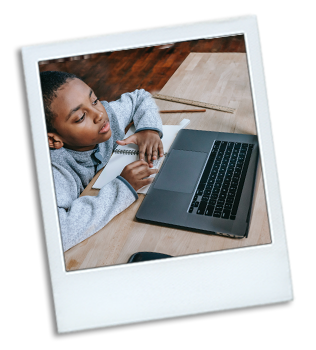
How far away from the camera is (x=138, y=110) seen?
81 cm

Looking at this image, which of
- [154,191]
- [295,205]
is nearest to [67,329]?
[154,191]

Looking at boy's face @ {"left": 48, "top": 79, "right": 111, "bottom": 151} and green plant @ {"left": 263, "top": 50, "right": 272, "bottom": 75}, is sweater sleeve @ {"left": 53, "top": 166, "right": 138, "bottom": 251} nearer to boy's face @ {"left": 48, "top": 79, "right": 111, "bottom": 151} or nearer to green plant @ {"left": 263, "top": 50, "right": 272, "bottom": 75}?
boy's face @ {"left": 48, "top": 79, "right": 111, "bottom": 151}

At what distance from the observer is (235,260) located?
77cm

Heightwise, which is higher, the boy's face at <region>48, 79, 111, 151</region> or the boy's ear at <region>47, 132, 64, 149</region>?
the boy's face at <region>48, 79, 111, 151</region>

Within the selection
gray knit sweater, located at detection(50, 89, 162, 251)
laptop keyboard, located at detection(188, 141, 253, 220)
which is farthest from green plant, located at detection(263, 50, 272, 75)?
gray knit sweater, located at detection(50, 89, 162, 251)

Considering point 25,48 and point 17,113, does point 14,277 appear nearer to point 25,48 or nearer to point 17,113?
point 17,113

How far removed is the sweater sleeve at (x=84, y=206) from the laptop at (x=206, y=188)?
54mm

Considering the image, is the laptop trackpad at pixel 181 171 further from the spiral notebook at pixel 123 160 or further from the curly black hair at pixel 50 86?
the curly black hair at pixel 50 86

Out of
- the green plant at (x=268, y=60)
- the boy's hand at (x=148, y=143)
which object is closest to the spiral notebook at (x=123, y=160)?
the boy's hand at (x=148, y=143)

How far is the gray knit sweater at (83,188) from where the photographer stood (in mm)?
749

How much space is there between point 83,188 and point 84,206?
42 millimetres

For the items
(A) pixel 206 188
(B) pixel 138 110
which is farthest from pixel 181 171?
(B) pixel 138 110

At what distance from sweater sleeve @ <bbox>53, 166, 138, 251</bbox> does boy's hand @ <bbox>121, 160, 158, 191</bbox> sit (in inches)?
0.5

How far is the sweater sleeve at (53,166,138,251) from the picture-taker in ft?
2.46
